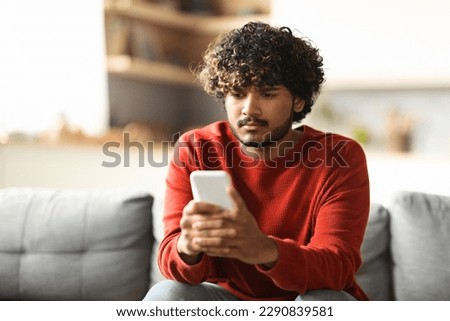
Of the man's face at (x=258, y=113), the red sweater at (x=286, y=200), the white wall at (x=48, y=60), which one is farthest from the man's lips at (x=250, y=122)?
the white wall at (x=48, y=60)

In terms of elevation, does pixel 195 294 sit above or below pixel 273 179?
below

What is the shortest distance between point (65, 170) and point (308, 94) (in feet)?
7.18

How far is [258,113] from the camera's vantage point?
1421mm

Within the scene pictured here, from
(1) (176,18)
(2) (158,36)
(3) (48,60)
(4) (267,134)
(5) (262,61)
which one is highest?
(1) (176,18)

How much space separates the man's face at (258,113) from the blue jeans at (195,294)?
328mm

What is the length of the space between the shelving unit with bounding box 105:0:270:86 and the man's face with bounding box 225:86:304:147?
2.50m

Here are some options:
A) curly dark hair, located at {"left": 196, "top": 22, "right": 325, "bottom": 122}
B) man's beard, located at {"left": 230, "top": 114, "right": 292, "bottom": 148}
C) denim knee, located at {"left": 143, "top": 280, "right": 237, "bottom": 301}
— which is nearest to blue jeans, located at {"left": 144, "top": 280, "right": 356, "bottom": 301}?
denim knee, located at {"left": 143, "top": 280, "right": 237, "bottom": 301}

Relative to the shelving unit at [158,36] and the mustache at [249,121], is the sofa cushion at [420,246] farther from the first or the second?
the shelving unit at [158,36]

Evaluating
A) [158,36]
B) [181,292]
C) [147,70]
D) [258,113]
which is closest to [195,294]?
[181,292]

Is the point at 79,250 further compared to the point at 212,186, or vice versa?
the point at 79,250

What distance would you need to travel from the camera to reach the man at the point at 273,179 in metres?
1.37

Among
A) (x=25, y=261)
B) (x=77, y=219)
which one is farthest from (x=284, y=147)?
(x=25, y=261)

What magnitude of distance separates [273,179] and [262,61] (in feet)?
0.88

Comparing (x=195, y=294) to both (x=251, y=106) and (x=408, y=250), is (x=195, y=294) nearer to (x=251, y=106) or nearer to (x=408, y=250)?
(x=251, y=106)
